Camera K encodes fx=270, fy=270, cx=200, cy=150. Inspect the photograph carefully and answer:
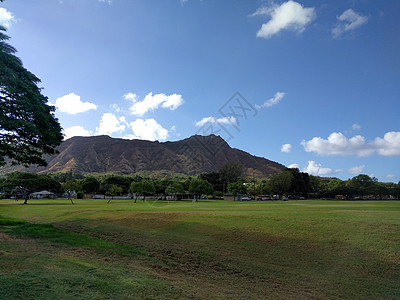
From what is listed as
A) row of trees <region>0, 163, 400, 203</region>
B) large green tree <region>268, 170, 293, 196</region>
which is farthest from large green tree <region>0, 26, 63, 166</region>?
large green tree <region>268, 170, 293, 196</region>

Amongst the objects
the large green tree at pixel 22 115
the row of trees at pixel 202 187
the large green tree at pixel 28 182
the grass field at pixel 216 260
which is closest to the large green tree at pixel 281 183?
the row of trees at pixel 202 187

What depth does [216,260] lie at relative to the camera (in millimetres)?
14891

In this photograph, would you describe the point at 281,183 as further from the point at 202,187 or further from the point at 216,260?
the point at 216,260

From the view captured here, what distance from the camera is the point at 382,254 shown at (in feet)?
46.9

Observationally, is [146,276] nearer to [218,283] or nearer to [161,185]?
[218,283]

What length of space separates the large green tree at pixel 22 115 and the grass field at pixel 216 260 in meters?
6.98

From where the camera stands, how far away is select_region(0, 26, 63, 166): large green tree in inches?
705

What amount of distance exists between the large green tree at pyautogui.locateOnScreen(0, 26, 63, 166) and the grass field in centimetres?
698

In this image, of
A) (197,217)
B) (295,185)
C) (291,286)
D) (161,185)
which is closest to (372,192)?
(295,185)

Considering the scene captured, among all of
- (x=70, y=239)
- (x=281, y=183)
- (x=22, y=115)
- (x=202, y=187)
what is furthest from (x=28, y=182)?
(x=281, y=183)

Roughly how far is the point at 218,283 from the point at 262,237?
7344 mm

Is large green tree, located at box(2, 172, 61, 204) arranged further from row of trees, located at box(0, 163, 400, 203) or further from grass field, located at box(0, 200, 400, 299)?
grass field, located at box(0, 200, 400, 299)

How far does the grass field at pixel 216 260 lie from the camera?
9.27m

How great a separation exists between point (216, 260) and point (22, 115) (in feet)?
57.6
